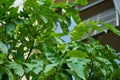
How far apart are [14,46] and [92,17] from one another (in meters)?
2.77

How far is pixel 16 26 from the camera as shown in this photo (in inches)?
109

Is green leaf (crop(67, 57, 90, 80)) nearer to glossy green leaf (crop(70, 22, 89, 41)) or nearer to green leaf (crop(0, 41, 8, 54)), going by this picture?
glossy green leaf (crop(70, 22, 89, 41))

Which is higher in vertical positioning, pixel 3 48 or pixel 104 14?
pixel 3 48

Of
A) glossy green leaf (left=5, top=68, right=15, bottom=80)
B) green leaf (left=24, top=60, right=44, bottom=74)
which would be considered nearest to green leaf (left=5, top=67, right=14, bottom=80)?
glossy green leaf (left=5, top=68, right=15, bottom=80)

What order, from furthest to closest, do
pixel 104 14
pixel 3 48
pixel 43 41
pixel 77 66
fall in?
pixel 104 14 → pixel 43 41 → pixel 3 48 → pixel 77 66

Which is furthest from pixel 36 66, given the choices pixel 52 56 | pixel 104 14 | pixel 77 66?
pixel 104 14

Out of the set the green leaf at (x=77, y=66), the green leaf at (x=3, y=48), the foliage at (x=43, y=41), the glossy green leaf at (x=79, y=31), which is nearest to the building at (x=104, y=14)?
the foliage at (x=43, y=41)

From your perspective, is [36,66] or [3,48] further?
[3,48]

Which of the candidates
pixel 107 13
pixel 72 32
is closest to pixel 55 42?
pixel 72 32

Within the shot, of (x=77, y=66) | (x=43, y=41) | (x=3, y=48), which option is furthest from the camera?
(x=43, y=41)

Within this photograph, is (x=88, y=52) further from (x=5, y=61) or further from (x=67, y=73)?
(x=5, y=61)

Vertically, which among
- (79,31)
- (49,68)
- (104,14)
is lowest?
(104,14)

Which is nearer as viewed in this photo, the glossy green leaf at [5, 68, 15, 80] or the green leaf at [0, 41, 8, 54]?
the glossy green leaf at [5, 68, 15, 80]

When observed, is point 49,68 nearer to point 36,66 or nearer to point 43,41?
point 36,66
